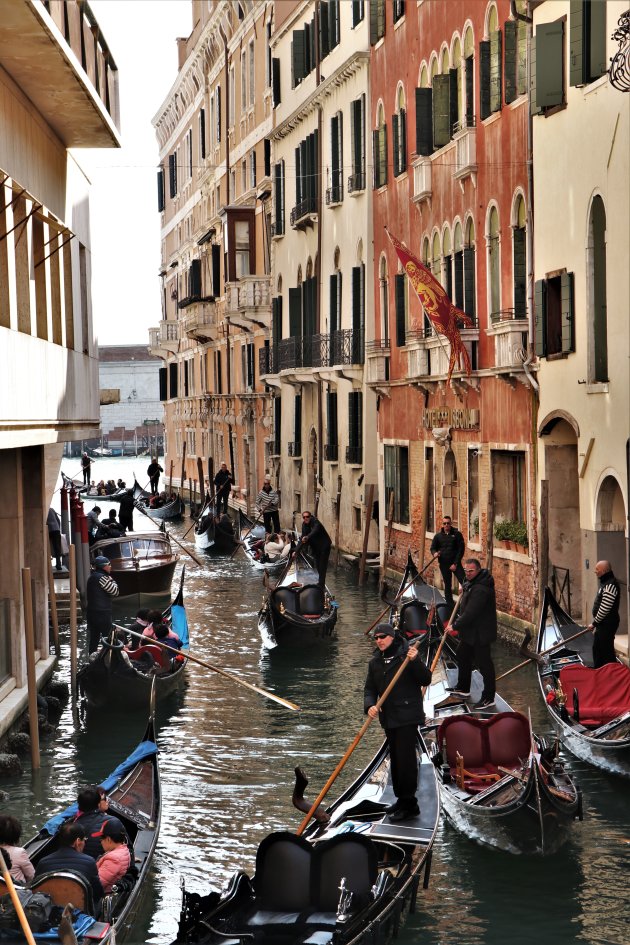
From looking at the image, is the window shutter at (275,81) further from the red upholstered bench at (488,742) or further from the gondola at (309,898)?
the gondola at (309,898)

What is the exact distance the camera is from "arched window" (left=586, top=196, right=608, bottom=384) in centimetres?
1494

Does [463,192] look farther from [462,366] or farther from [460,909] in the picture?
[460,909]

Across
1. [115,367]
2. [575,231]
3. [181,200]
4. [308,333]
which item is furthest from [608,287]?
[115,367]

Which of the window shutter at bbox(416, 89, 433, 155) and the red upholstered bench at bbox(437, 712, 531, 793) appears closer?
the red upholstered bench at bbox(437, 712, 531, 793)

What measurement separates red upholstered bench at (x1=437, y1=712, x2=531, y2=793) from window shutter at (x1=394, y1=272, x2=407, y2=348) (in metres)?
13.1

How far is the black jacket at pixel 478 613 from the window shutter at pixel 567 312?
12.0 feet

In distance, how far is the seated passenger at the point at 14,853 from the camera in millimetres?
7562

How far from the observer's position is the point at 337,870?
7.80 m

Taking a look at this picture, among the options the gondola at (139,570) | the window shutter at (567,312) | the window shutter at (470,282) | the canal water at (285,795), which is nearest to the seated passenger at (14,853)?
the canal water at (285,795)

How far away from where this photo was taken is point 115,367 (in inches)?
3834

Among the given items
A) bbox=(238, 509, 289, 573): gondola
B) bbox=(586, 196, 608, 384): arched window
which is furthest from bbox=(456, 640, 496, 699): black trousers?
bbox=(238, 509, 289, 573): gondola

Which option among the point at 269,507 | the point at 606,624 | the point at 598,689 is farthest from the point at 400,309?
the point at 598,689

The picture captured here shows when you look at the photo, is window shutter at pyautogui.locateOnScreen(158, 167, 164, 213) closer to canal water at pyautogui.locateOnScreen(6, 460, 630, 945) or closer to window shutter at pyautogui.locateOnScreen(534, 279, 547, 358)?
canal water at pyautogui.locateOnScreen(6, 460, 630, 945)

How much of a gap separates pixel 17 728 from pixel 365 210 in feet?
46.2
